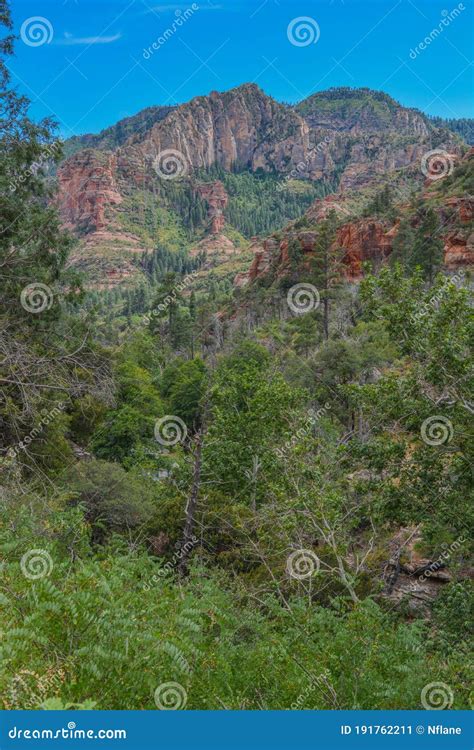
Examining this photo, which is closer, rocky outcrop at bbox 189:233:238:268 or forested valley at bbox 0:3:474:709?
forested valley at bbox 0:3:474:709

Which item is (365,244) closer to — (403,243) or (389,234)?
(389,234)

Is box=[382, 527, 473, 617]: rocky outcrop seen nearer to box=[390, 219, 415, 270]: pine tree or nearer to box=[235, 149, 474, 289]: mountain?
box=[235, 149, 474, 289]: mountain

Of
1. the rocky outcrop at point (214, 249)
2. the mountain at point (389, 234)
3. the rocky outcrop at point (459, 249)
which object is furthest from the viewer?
the rocky outcrop at point (214, 249)

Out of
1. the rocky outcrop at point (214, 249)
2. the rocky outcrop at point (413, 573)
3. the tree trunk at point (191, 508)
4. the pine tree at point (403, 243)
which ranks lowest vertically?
the tree trunk at point (191, 508)

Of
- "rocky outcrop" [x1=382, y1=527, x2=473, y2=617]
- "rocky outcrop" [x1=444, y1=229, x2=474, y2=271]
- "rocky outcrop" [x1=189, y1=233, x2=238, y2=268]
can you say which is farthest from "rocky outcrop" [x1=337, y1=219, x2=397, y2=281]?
"rocky outcrop" [x1=189, y1=233, x2=238, y2=268]

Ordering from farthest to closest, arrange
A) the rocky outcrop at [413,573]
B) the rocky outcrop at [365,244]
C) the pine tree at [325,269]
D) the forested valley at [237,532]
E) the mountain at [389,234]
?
the rocky outcrop at [365,244]
the mountain at [389,234]
the pine tree at [325,269]
the rocky outcrop at [413,573]
the forested valley at [237,532]

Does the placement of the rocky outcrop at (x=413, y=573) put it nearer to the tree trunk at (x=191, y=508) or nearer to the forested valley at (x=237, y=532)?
the forested valley at (x=237, y=532)

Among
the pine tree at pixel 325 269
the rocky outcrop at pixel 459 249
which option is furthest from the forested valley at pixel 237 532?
the rocky outcrop at pixel 459 249

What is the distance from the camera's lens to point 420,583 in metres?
15.0

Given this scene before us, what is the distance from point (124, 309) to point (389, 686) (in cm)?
12592

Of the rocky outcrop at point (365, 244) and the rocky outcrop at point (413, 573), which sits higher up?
the rocky outcrop at point (365, 244)

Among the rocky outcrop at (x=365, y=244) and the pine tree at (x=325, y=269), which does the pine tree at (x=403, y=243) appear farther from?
the pine tree at (x=325, y=269)

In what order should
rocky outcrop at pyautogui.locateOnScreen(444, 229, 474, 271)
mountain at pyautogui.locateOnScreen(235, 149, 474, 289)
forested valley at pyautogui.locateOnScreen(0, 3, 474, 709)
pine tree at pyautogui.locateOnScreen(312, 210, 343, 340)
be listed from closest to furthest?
forested valley at pyautogui.locateOnScreen(0, 3, 474, 709) < pine tree at pyautogui.locateOnScreen(312, 210, 343, 340) < rocky outcrop at pyautogui.locateOnScreen(444, 229, 474, 271) < mountain at pyautogui.locateOnScreen(235, 149, 474, 289)

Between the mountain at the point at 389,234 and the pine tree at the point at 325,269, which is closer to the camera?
the pine tree at the point at 325,269
